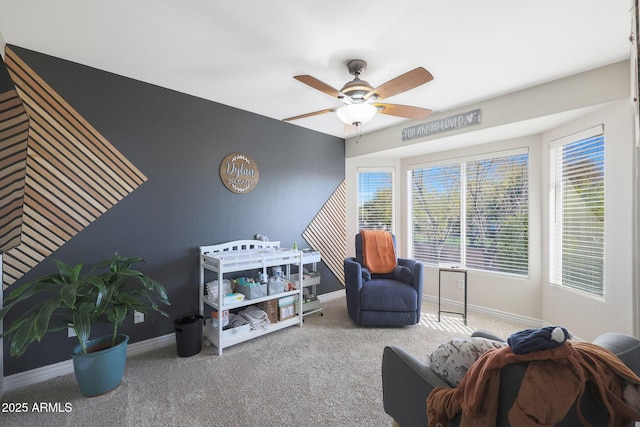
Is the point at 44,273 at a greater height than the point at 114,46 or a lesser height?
lesser

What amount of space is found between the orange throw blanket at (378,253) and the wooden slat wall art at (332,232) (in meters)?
0.68

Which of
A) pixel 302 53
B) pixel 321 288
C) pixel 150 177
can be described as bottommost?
pixel 321 288

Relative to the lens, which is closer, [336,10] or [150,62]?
[336,10]

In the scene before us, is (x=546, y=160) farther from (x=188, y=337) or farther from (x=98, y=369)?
(x=98, y=369)

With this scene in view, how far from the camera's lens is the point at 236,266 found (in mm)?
2711

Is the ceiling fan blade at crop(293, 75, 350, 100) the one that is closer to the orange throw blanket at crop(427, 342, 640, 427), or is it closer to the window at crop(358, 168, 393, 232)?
the orange throw blanket at crop(427, 342, 640, 427)

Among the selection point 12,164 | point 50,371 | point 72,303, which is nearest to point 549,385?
point 72,303

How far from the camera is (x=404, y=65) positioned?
2.34 meters

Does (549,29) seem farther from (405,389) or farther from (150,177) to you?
(150,177)

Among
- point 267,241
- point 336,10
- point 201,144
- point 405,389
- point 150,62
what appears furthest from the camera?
point 267,241

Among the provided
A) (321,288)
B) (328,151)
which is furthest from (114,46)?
(321,288)

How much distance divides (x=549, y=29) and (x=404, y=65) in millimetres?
961

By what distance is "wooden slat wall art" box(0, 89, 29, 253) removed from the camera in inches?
78.3

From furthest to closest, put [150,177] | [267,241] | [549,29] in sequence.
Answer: [267,241] → [150,177] → [549,29]
